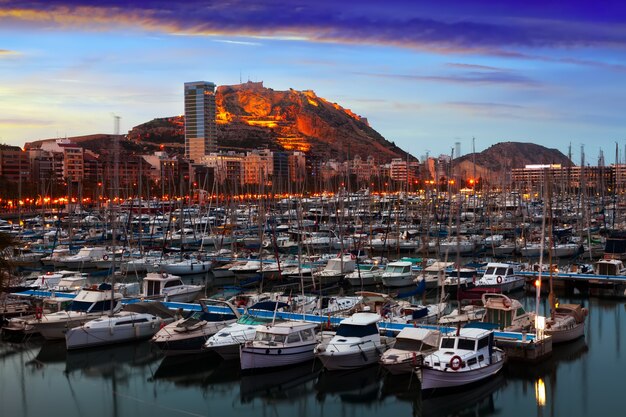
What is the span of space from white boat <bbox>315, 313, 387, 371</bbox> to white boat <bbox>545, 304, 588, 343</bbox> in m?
7.07

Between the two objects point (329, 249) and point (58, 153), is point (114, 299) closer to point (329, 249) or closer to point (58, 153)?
point (329, 249)

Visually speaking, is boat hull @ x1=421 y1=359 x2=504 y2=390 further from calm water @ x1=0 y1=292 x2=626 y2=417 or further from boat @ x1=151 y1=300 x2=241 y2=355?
boat @ x1=151 y1=300 x2=241 y2=355

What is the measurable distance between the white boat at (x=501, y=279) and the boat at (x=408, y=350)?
15.0 metres

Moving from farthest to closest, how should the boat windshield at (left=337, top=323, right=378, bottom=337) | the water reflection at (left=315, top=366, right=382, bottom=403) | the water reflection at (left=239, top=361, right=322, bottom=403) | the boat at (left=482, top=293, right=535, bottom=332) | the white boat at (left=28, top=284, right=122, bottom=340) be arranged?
the white boat at (left=28, top=284, right=122, bottom=340) → the boat at (left=482, top=293, right=535, bottom=332) → the boat windshield at (left=337, top=323, right=378, bottom=337) → the water reflection at (left=239, top=361, right=322, bottom=403) → the water reflection at (left=315, top=366, right=382, bottom=403)

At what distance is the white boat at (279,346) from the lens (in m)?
24.8

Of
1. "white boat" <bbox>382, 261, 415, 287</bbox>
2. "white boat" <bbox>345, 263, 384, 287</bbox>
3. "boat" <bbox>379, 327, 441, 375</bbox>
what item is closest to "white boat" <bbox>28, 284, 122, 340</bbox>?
"boat" <bbox>379, 327, 441, 375</bbox>

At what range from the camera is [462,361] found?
22.5 m

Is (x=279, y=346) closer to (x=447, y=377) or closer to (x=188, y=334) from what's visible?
(x=188, y=334)

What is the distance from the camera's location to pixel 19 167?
171 m

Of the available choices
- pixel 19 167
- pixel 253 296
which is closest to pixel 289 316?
pixel 253 296

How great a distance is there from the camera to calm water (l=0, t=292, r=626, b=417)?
74.6 feet

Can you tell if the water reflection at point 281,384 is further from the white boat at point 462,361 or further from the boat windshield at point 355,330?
the white boat at point 462,361

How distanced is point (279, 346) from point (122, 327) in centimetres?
772

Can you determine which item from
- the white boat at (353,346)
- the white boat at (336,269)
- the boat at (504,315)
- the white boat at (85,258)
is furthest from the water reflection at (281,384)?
the white boat at (85,258)
